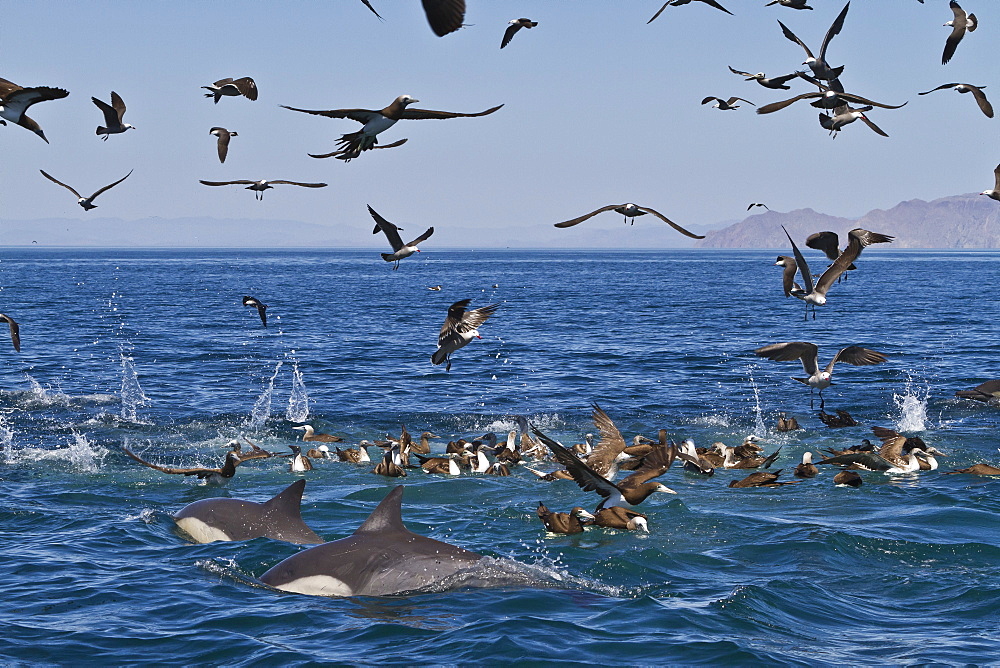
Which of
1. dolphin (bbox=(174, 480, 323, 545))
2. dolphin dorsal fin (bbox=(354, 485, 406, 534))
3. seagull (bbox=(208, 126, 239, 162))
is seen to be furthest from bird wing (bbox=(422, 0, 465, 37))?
seagull (bbox=(208, 126, 239, 162))

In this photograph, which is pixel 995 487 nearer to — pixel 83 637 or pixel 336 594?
pixel 336 594

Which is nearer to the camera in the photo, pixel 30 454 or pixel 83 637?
pixel 83 637

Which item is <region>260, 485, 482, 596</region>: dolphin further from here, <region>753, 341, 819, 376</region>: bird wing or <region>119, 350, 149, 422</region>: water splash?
<region>119, 350, 149, 422</region>: water splash

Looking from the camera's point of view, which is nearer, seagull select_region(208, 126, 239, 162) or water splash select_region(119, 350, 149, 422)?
seagull select_region(208, 126, 239, 162)

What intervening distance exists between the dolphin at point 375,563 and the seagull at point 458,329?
570cm

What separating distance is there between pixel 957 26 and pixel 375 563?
15042mm

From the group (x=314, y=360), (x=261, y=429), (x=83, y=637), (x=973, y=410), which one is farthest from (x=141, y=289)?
(x=83, y=637)

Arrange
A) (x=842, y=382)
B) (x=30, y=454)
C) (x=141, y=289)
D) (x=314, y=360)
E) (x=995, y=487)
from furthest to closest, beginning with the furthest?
(x=141, y=289), (x=314, y=360), (x=842, y=382), (x=30, y=454), (x=995, y=487)

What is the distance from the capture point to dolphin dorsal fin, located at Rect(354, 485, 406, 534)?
10969 mm

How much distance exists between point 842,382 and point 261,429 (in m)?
19.9

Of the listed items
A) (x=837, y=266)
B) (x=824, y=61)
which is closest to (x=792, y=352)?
(x=837, y=266)

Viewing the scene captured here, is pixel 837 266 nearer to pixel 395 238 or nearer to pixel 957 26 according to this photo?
pixel 957 26

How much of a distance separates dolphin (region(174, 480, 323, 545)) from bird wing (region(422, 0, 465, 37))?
20.1 ft

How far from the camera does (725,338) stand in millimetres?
50562
